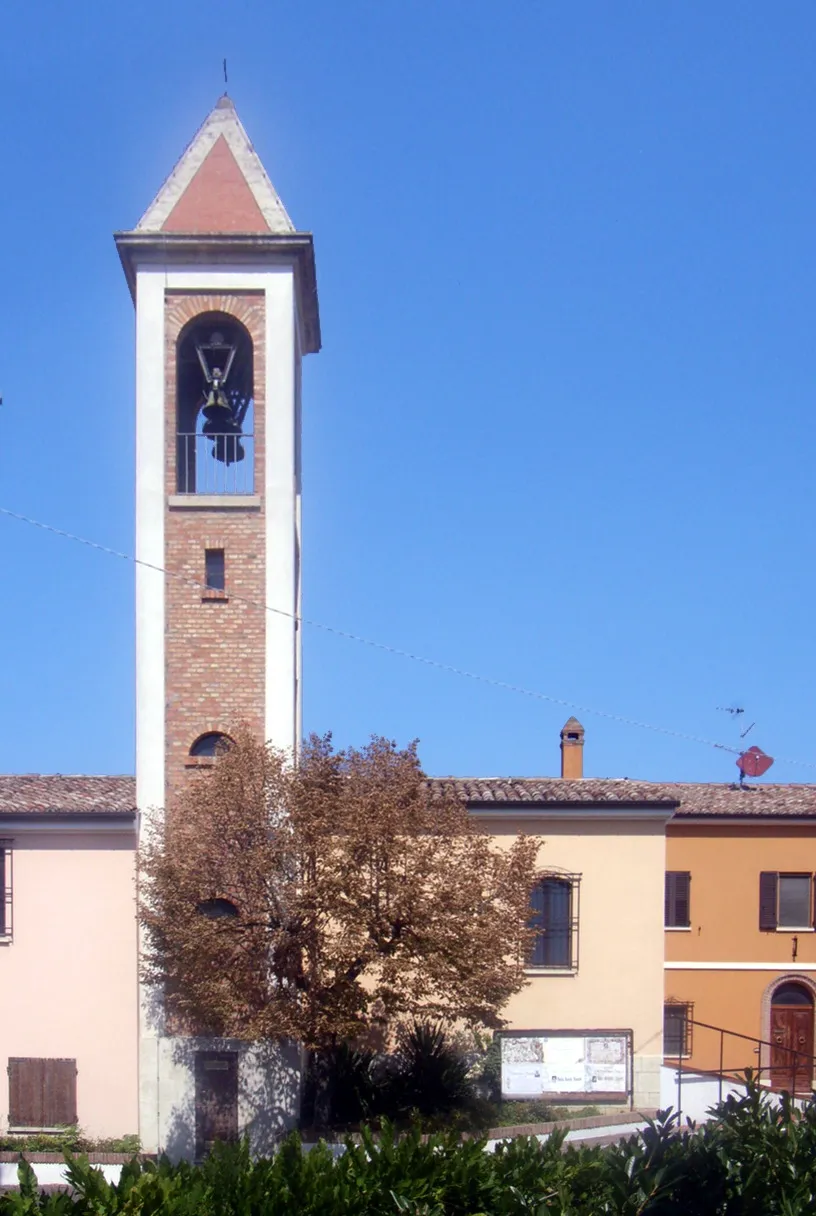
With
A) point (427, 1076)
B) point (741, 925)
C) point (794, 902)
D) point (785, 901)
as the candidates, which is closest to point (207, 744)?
point (427, 1076)

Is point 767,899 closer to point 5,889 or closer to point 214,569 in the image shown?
point 214,569

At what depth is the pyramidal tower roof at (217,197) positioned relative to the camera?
21.3m

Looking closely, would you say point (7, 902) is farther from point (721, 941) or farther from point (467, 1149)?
point (721, 941)

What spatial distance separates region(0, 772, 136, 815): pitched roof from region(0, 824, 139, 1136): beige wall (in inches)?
16.0

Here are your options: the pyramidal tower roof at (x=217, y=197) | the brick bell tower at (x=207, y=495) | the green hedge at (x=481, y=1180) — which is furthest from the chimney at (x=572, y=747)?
the green hedge at (x=481, y=1180)

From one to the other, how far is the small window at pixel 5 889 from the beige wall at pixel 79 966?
0.10m

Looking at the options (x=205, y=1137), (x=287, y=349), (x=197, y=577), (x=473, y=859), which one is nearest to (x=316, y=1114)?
(x=205, y=1137)

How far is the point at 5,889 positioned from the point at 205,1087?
4.85m

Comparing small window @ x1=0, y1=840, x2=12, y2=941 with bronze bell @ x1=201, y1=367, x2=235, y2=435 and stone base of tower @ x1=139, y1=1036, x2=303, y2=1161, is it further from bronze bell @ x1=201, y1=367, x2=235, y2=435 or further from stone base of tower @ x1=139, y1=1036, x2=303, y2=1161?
bronze bell @ x1=201, y1=367, x2=235, y2=435

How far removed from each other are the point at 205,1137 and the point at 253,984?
4.04 m

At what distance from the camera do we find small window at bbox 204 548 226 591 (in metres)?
21.0

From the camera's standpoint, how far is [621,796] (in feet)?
76.2

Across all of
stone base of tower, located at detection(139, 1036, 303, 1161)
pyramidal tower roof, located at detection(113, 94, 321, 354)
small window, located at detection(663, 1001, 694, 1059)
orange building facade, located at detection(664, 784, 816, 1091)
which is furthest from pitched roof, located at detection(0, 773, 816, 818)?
pyramidal tower roof, located at detection(113, 94, 321, 354)

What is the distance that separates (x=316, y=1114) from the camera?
20.0m
